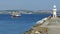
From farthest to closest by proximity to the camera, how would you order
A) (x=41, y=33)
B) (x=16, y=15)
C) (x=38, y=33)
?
1. (x=16, y=15)
2. (x=41, y=33)
3. (x=38, y=33)

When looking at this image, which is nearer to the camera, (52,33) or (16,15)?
(52,33)

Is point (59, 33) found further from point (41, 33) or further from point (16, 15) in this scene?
point (16, 15)

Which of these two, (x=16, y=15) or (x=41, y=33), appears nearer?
(x=41, y=33)

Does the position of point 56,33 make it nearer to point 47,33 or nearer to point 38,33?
point 47,33

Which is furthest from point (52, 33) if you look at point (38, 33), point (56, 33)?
point (38, 33)

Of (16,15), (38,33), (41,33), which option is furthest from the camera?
(16,15)

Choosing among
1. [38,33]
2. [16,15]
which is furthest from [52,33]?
[16,15]

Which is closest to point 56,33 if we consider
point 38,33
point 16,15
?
point 38,33
